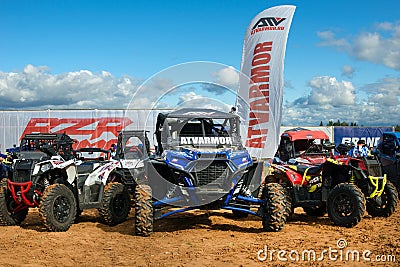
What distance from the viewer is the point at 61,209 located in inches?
383

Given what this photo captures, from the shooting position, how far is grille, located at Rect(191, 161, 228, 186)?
8.90 metres

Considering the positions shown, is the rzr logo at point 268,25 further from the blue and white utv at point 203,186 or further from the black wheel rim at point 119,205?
the black wheel rim at point 119,205

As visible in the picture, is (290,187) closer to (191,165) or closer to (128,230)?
(191,165)

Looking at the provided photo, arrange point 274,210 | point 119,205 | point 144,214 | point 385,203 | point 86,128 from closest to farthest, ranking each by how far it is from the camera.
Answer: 1. point 144,214
2. point 274,210
3. point 119,205
4. point 385,203
5. point 86,128

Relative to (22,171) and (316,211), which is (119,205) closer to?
(22,171)

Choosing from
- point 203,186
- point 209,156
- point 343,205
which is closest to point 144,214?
point 203,186

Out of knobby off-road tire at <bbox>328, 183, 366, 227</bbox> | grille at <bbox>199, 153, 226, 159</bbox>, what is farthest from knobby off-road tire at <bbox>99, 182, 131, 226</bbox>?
knobby off-road tire at <bbox>328, 183, 366, 227</bbox>

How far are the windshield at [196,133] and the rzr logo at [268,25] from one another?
6.83 m

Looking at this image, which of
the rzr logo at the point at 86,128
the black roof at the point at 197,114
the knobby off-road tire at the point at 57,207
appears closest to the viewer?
the knobby off-road tire at the point at 57,207

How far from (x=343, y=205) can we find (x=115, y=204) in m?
5.05

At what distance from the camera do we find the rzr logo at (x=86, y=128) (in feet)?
86.7

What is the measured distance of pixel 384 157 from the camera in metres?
16.2

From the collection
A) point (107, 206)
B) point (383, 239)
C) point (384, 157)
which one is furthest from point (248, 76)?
point (383, 239)

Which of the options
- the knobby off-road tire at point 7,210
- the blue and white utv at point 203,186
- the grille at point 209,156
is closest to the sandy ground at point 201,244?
the knobby off-road tire at point 7,210
